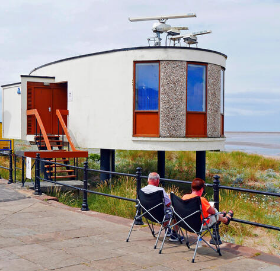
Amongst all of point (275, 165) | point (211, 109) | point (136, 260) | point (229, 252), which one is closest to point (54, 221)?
point (136, 260)

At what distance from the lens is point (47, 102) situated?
18547 mm

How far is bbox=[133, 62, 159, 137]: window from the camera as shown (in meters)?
14.8

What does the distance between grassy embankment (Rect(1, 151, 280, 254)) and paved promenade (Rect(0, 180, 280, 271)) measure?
1595 millimetres

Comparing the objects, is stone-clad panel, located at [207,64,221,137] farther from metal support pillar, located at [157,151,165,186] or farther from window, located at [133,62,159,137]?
metal support pillar, located at [157,151,165,186]

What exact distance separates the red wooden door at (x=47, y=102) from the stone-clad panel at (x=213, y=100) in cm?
669

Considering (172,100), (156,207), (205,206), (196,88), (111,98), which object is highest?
(196,88)

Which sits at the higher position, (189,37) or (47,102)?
(189,37)

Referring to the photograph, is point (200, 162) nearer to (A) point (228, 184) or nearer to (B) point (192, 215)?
(A) point (228, 184)

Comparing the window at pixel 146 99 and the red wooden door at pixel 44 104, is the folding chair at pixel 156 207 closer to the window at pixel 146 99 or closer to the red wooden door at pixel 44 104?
the window at pixel 146 99

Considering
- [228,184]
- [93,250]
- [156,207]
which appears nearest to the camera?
[93,250]

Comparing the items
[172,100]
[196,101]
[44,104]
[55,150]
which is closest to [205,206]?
[172,100]

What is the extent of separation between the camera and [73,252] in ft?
20.8

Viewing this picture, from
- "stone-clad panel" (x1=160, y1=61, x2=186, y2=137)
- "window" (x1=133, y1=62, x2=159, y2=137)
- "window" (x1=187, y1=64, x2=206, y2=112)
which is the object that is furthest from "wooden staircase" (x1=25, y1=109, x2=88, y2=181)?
"window" (x1=187, y1=64, x2=206, y2=112)

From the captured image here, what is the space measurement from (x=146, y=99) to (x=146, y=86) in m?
0.46
